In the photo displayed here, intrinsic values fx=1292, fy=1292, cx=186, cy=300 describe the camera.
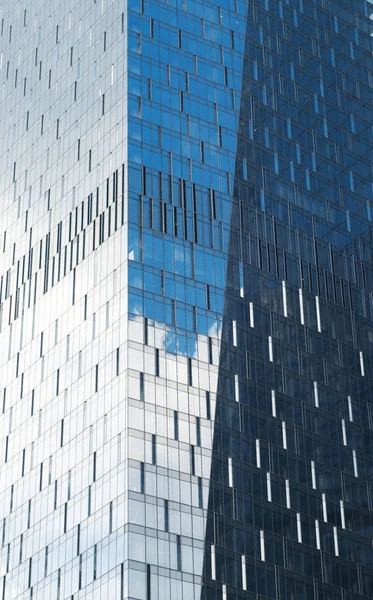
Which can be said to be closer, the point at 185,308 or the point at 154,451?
the point at 154,451

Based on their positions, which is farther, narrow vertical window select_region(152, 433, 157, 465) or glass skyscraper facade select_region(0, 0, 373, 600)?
glass skyscraper facade select_region(0, 0, 373, 600)

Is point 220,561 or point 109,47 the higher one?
point 109,47

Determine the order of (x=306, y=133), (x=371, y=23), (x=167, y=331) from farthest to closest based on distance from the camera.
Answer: (x=371, y=23), (x=306, y=133), (x=167, y=331)

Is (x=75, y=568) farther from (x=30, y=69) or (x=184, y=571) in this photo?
(x=30, y=69)

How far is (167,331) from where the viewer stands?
374 feet

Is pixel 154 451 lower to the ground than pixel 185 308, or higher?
lower

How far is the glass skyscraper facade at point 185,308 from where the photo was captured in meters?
109

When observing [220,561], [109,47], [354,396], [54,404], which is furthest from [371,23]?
[220,561]

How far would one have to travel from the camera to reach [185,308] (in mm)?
116188

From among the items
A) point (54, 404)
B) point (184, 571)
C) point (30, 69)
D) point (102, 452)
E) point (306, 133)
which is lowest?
point (184, 571)

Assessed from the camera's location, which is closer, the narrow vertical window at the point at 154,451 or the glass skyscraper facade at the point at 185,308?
the narrow vertical window at the point at 154,451

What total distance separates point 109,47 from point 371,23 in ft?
129

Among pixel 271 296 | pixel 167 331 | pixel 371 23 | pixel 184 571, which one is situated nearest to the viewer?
pixel 184 571

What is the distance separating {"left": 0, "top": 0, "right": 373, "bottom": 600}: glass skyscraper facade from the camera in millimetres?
108688
